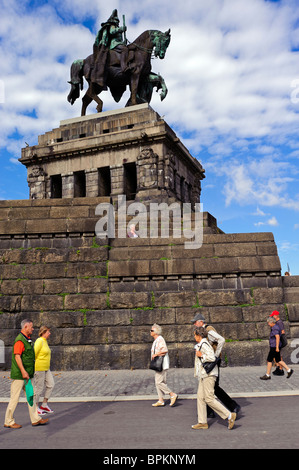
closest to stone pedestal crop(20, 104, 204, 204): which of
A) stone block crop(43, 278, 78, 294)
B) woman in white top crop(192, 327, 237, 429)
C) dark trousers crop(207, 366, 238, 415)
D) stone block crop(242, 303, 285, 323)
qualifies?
stone block crop(43, 278, 78, 294)

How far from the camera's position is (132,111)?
24688 mm

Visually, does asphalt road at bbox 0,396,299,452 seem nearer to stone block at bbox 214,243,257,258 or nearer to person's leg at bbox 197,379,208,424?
person's leg at bbox 197,379,208,424

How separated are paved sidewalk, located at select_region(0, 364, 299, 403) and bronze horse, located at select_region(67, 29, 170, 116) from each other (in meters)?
19.9

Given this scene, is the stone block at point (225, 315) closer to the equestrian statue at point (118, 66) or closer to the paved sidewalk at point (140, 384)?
the paved sidewalk at point (140, 384)

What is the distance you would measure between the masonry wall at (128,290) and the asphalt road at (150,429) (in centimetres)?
352

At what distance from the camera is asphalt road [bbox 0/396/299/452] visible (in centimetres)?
502

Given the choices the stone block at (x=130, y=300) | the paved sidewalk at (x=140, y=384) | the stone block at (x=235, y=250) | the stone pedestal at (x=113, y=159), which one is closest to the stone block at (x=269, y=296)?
the stone block at (x=235, y=250)

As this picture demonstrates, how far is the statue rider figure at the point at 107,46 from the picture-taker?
2598 cm

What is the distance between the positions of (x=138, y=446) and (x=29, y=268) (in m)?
8.15

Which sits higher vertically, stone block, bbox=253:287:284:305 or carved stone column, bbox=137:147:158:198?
carved stone column, bbox=137:147:158:198

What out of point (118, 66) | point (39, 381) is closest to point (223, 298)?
point (39, 381)

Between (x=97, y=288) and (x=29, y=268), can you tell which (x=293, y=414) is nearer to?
(x=97, y=288)

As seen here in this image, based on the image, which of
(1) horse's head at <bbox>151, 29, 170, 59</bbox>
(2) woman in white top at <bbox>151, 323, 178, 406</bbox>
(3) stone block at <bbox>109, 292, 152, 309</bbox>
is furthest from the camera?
(1) horse's head at <bbox>151, 29, 170, 59</bbox>
